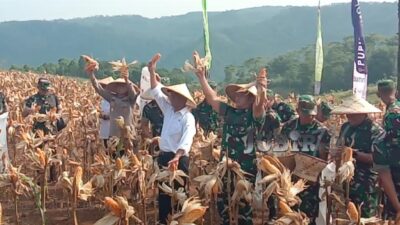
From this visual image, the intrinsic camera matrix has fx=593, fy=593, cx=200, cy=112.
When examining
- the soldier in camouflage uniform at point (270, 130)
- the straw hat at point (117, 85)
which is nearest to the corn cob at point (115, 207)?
the soldier in camouflage uniform at point (270, 130)

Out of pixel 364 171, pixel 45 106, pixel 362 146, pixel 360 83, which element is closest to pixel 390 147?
pixel 362 146

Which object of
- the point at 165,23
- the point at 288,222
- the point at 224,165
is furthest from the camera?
the point at 165,23

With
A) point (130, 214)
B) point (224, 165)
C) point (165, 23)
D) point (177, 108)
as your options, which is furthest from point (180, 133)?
point (165, 23)

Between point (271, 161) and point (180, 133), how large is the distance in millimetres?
1621

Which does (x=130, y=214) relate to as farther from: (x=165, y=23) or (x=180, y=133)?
(x=165, y=23)

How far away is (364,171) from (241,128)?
4.06 feet

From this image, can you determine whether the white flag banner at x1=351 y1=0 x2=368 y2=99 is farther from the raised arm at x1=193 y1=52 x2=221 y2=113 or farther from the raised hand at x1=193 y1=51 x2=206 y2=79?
the raised hand at x1=193 y1=51 x2=206 y2=79

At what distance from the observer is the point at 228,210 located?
5.96 metres

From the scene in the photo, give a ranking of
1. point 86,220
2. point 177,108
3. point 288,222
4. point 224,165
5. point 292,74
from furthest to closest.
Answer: point 292,74
point 86,220
point 177,108
point 224,165
point 288,222

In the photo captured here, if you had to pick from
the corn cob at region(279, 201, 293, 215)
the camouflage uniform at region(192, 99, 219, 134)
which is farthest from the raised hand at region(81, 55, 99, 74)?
the corn cob at region(279, 201, 293, 215)

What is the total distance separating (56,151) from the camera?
8.87m

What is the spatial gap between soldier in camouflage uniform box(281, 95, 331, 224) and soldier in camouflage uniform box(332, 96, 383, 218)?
0.40m

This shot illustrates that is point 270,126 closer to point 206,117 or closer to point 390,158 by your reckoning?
point 390,158

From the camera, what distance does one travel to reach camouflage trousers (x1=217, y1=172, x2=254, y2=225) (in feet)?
19.1
